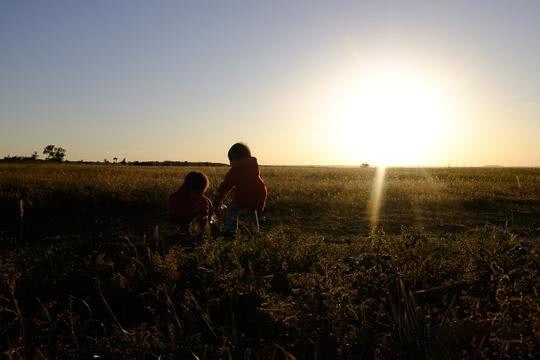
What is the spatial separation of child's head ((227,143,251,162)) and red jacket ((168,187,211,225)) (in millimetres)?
859

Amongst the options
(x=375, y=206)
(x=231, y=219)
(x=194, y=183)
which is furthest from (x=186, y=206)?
(x=375, y=206)

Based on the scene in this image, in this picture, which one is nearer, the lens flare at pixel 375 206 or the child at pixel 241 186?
the child at pixel 241 186

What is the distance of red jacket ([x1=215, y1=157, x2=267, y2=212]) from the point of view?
771cm

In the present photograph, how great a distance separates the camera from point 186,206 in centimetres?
742

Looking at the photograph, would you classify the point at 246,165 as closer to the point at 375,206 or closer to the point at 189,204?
the point at 189,204

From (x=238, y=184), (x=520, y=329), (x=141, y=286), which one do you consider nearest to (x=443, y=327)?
(x=520, y=329)

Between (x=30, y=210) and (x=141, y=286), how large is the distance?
8.03 m

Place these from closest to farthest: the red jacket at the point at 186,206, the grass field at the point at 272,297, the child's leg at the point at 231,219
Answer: the grass field at the point at 272,297 < the red jacket at the point at 186,206 < the child's leg at the point at 231,219

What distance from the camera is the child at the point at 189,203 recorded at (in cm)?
743

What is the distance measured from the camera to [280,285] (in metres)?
4.62

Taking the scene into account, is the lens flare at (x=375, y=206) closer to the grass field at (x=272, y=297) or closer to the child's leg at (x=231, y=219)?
the grass field at (x=272, y=297)

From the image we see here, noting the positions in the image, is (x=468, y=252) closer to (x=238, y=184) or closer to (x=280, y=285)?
(x=280, y=285)

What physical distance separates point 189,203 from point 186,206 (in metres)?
0.07

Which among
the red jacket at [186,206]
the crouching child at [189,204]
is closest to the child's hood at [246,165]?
the crouching child at [189,204]
